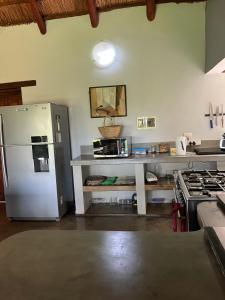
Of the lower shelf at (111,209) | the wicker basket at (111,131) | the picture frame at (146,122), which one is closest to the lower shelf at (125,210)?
the lower shelf at (111,209)

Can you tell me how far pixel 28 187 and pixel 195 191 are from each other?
8.25ft

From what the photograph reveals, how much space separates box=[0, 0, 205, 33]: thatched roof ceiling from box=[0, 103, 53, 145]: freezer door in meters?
1.36

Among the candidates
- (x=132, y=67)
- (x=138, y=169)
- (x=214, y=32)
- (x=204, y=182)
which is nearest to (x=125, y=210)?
(x=138, y=169)

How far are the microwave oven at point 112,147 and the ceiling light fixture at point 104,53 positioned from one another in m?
1.17

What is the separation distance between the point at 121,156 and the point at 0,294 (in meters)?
2.86

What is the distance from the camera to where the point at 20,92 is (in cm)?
427

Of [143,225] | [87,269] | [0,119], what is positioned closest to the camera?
[87,269]

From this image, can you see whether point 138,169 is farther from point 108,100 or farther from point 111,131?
point 108,100

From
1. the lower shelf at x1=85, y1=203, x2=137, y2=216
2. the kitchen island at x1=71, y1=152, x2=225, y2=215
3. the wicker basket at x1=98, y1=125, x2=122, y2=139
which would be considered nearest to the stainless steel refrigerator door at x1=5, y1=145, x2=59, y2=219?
the kitchen island at x1=71, y1=152, x2=225, y2=215

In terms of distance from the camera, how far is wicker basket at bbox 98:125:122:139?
373 cm

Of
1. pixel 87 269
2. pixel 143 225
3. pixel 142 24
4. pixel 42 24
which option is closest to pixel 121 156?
pixel 143 225

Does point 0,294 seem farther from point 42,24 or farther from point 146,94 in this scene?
point 42,24

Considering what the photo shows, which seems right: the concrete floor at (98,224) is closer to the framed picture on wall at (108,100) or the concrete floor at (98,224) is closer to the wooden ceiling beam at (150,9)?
the framed picture on wall at (108,100)

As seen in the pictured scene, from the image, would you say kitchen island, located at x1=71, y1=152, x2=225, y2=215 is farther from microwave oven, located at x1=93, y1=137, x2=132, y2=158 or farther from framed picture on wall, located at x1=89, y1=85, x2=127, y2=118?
framed picture on wall, located at x1=89, y1=85, x2=127, y2=118
